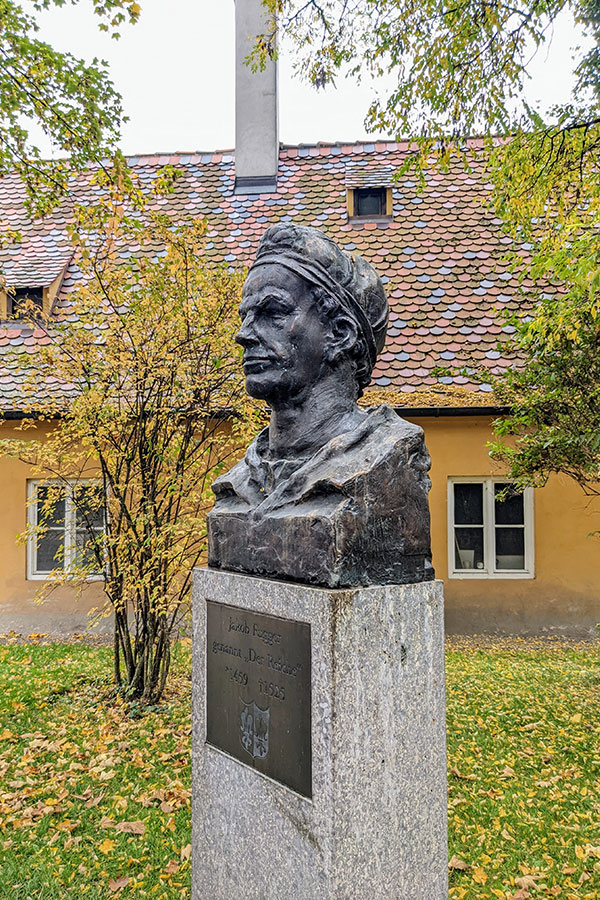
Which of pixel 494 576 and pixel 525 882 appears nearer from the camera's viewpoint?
pixel 525 882

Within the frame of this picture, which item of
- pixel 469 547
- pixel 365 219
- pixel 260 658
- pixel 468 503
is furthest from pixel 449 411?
pixel 260 658

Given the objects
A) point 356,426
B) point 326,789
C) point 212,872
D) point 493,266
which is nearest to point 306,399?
point 356,426

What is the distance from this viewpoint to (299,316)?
2.74 meters

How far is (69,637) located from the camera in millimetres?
9047

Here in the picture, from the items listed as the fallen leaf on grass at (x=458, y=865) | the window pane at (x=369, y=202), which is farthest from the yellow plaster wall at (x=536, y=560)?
the fallen leaf on grass at (x=458, y=865)

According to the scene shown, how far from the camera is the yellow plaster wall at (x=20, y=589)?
931cm

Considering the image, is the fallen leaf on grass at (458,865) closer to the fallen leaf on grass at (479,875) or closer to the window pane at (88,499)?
the fallen leaf on grass at (479,875)

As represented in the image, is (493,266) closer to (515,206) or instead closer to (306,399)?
(515,206)

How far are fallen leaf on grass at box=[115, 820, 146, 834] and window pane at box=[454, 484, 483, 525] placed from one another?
20.7ft

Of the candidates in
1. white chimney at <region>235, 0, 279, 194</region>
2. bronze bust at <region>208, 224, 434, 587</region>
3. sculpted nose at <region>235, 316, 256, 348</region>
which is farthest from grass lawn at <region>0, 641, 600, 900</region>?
white chimney at <region>235, 0, 279, 194</region>

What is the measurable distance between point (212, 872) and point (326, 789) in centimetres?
95

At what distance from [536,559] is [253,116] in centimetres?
835

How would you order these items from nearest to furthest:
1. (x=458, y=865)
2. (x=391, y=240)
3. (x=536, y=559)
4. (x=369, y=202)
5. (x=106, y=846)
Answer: (x=458, y=865)
(x=106, y=846)
(x=536, y=559)
(x=391, y=240)
(x=369, y=202)

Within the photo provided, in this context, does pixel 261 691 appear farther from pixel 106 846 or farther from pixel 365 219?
pixel 365 219
